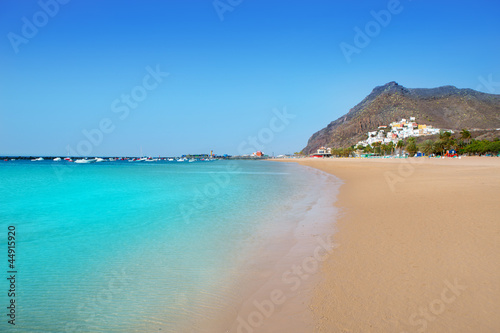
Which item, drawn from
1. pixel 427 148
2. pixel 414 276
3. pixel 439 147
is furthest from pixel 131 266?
pixel 427 148

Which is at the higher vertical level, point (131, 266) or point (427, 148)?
point (427, 148)

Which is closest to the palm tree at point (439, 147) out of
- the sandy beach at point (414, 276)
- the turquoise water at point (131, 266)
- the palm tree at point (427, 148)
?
the palm tree at point (427, 148)

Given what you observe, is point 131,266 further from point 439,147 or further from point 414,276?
point 439,147

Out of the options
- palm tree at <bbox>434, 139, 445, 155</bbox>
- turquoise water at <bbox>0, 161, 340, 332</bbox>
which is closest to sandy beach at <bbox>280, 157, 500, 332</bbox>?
turquoise water at <bbox>0, 161, 340, 332</bbox>

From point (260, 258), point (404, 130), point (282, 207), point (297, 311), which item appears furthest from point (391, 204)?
point (404, 130)

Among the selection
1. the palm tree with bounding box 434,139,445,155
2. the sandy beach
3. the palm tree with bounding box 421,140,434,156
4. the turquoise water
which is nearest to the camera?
the sandy beach

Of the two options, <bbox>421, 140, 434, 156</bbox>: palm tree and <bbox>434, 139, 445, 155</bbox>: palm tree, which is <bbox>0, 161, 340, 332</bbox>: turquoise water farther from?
<bbox>421, 140, 434, 156</bbox>: palm tree

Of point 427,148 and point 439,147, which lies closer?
point 439,147

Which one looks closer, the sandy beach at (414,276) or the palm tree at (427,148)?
the sandy beach at (414,276)

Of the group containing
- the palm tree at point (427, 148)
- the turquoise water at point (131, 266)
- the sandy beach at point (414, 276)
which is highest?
the palm tree at point (427, 148)

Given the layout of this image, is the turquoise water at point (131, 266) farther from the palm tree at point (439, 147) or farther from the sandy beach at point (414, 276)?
the palm tree at point (439, 147)

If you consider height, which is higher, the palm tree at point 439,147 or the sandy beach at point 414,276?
the palm tree at point 439,147

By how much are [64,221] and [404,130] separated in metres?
198

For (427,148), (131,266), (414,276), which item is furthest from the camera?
(427,148)
